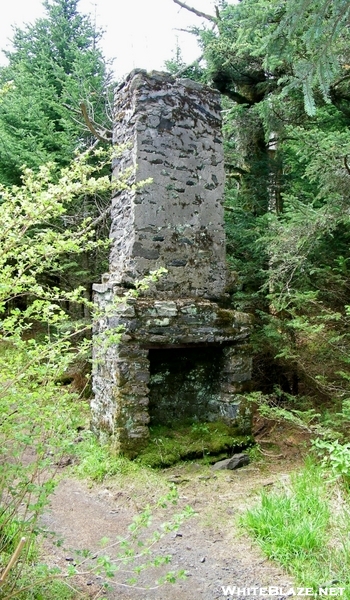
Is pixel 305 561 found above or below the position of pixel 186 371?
below

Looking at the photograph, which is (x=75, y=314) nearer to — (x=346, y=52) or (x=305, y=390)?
(x=305, y=390)

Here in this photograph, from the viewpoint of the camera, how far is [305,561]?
3047 mm

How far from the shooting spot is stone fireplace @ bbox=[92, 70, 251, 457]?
17.2 feet

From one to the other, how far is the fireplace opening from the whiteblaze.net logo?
2730mm

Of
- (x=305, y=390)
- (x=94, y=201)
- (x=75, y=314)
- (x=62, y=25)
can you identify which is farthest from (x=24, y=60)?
(x=305, y=390)

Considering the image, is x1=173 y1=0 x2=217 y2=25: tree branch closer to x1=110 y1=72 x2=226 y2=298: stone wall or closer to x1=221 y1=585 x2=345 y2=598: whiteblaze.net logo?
x1=110 y1=72 x2=226 y2=298: stone wall

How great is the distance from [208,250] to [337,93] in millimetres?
2759

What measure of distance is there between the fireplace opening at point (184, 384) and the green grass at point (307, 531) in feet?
6.61

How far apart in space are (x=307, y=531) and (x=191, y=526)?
116 centimetres

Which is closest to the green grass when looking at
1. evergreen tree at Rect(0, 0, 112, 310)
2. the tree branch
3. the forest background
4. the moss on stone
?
the forest background

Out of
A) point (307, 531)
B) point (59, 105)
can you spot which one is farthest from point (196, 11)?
point (307, 531)

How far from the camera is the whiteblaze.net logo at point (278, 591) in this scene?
8.77 feet

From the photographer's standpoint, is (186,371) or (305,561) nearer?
(305,561)

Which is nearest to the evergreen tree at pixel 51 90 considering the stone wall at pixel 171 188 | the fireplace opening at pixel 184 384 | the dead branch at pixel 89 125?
the dead branch at pixel 89 125
